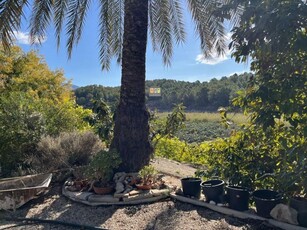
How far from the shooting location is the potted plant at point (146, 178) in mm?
5297

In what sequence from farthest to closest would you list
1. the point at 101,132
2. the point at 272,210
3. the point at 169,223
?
the point at 101,132
the point at 169,223
the point at 272,210

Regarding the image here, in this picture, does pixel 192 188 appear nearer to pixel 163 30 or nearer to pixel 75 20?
pixel 75 20

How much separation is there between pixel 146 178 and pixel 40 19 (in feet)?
15.5

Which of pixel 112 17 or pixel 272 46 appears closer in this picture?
pixel 272 46

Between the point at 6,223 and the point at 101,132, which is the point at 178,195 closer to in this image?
the point at 6,223

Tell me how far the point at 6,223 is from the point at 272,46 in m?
4.47

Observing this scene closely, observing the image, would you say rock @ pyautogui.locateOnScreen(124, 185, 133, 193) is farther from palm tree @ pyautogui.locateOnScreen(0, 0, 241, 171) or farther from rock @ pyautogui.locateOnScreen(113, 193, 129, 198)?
palm tree @ pyautogui.locateOnScreen(0, 0, 241, 171)

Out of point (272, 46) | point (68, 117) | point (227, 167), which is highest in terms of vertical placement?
point (272, 46)

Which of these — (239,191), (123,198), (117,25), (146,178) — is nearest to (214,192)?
(239,191)

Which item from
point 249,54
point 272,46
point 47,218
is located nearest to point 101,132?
point 47,218

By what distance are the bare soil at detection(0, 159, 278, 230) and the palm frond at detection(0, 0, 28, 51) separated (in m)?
3.42

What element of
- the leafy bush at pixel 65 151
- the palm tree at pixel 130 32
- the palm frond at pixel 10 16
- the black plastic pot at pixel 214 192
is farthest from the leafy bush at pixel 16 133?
the black plastic pot at pixel 214 192

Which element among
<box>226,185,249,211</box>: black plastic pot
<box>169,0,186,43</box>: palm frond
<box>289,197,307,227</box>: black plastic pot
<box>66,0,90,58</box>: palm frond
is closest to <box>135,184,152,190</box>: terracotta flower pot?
<box>226,185,249,211</box>: black plastic pot

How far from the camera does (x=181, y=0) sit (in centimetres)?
845
